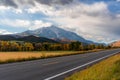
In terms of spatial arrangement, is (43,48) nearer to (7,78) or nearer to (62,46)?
(62,46)

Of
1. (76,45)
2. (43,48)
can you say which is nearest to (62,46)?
(76,45)

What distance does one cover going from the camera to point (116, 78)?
13492 mm

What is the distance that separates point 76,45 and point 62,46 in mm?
8571

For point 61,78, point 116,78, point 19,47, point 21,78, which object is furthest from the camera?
point 19,47

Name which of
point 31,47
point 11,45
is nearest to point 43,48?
point 31,47

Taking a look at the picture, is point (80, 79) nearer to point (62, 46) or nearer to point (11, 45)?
point (11, 45)

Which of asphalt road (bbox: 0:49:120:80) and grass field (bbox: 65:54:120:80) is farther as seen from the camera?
asphalt road (bbox: 0:49:120:80)

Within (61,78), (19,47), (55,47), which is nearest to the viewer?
(61,78)

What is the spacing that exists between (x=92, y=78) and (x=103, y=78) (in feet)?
1.69

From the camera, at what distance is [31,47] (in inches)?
6599

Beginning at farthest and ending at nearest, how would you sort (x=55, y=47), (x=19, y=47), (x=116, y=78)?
(x=55, y=47), (x=19, y=47), (x=116, y=78)

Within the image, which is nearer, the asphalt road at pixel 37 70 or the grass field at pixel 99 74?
the grass field at pixel 99 74

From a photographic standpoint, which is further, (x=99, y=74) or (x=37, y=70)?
(x=37, y=70)

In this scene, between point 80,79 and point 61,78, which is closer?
point 80,79
